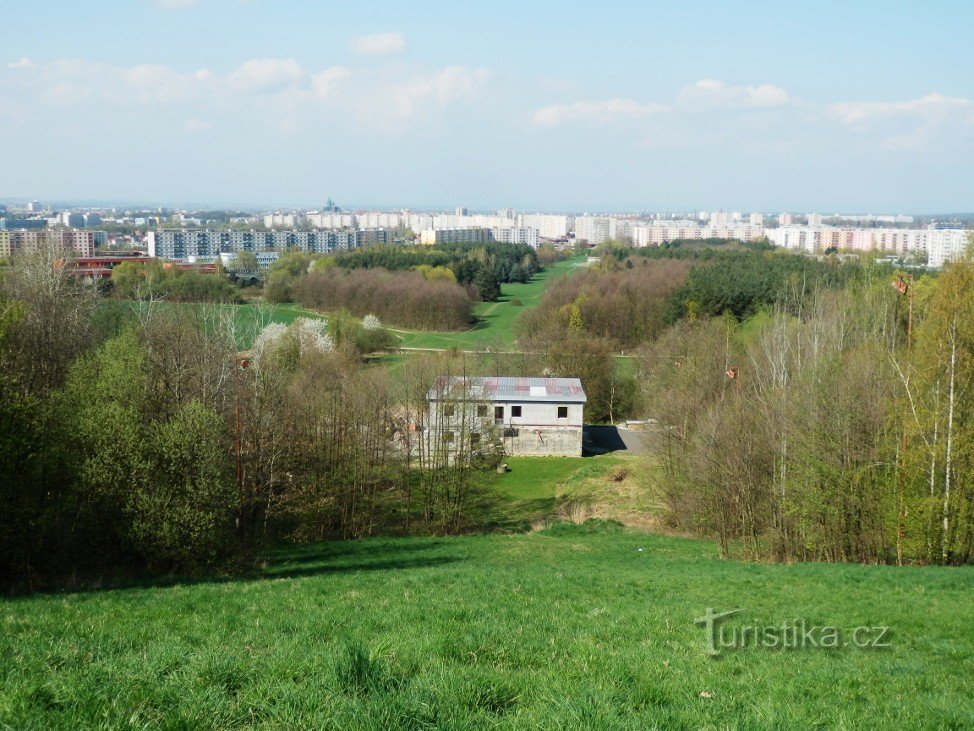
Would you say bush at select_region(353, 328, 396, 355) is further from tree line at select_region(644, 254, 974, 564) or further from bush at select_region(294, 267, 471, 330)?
tree line at select_region(644, 254, 974, 564)

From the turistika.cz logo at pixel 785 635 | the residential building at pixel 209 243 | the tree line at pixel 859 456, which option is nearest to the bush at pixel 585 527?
the tree line at pixel 859 456

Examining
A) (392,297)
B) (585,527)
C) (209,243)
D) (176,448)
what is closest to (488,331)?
(392,297)

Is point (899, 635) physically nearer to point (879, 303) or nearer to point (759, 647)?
point (759, 647)

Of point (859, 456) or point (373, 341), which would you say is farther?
point (373, 341)

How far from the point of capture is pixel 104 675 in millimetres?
5891

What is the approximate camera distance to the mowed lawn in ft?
17.5

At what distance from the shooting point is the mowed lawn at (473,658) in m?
5.35

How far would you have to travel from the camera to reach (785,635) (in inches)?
354

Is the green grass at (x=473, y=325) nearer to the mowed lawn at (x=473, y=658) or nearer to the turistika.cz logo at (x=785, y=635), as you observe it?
the mowed lawn at (x=473, y=658)

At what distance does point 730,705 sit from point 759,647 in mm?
2670

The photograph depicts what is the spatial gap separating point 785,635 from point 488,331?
270ft

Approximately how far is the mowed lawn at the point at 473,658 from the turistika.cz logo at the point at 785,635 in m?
0.19

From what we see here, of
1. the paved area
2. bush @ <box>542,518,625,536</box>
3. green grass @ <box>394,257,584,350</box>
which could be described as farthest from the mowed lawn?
green grass @ <box>394,257,584,350</box>

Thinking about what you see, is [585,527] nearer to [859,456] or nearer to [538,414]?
[859,456]
